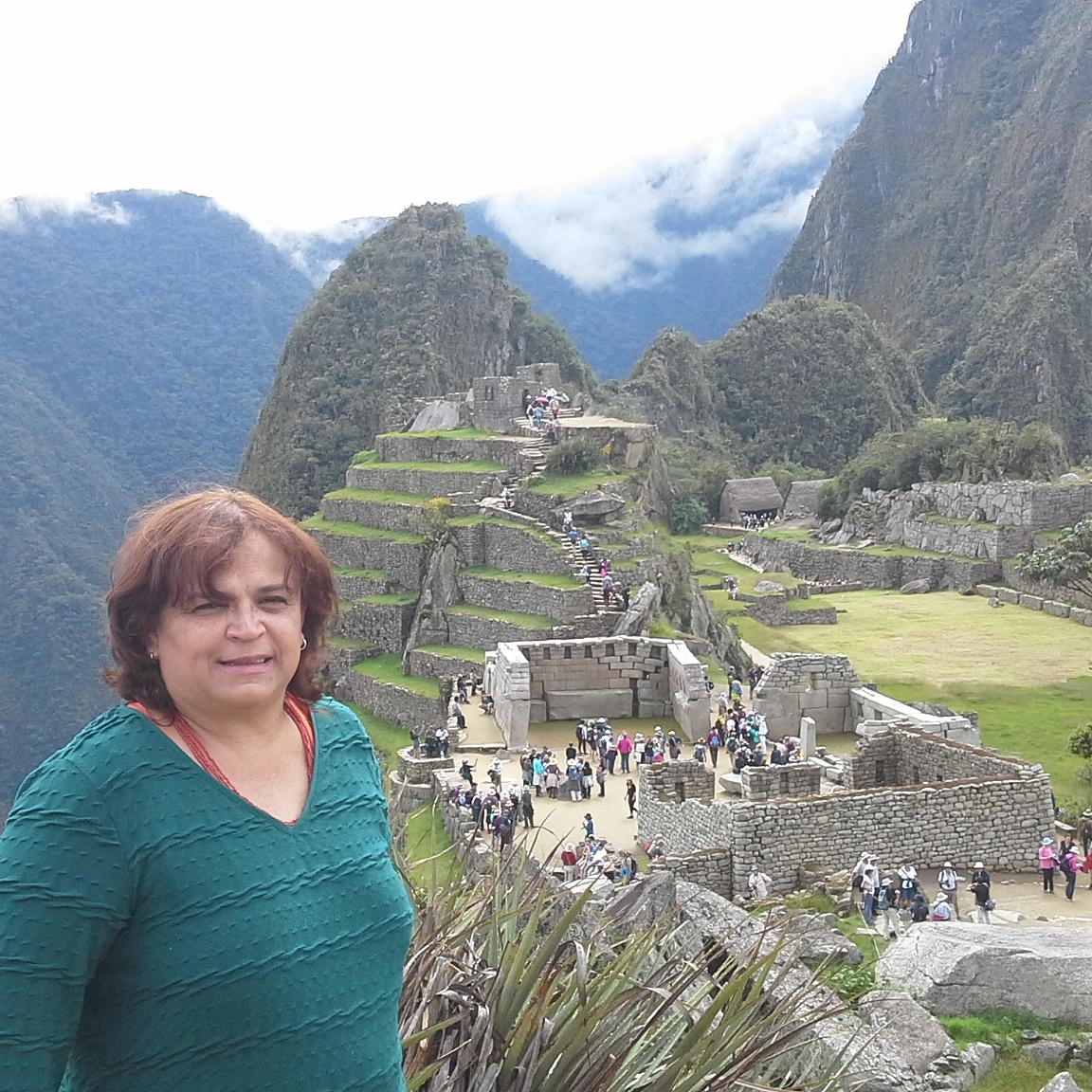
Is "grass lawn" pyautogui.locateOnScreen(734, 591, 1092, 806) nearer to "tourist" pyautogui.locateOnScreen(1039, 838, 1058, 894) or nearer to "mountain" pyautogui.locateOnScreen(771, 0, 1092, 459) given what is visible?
"tourist" pyautogui.locateOnScreen(1039, 838, 1058, 894)

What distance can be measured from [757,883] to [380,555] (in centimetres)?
1855

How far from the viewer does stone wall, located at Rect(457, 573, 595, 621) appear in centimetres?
2078

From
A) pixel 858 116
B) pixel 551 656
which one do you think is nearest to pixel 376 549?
pixel 551 656

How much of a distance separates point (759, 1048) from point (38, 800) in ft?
5.28

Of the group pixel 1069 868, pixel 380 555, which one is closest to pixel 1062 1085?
pixel 1069 868

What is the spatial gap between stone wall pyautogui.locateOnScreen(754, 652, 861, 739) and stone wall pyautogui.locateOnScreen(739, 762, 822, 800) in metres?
3.10

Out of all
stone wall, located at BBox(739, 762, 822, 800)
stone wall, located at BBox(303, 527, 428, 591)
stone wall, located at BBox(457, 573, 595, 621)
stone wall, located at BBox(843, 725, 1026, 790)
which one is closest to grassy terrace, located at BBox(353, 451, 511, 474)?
stone wall, located at BBox(303, 527, 428, 591)

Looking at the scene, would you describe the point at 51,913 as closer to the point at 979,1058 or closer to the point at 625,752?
the point at 979,1058

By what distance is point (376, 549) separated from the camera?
88.5 feet

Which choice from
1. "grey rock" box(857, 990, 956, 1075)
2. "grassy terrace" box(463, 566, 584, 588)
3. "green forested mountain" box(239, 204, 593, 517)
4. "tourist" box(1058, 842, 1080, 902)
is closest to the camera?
"grey rock" box(857, 990, 956, 1075)

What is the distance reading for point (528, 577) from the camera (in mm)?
22609

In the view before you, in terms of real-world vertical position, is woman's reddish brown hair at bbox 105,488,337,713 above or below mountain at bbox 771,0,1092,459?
below

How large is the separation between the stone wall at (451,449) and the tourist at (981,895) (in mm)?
18821

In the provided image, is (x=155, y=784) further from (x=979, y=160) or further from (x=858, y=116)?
(x=858, y=116)
